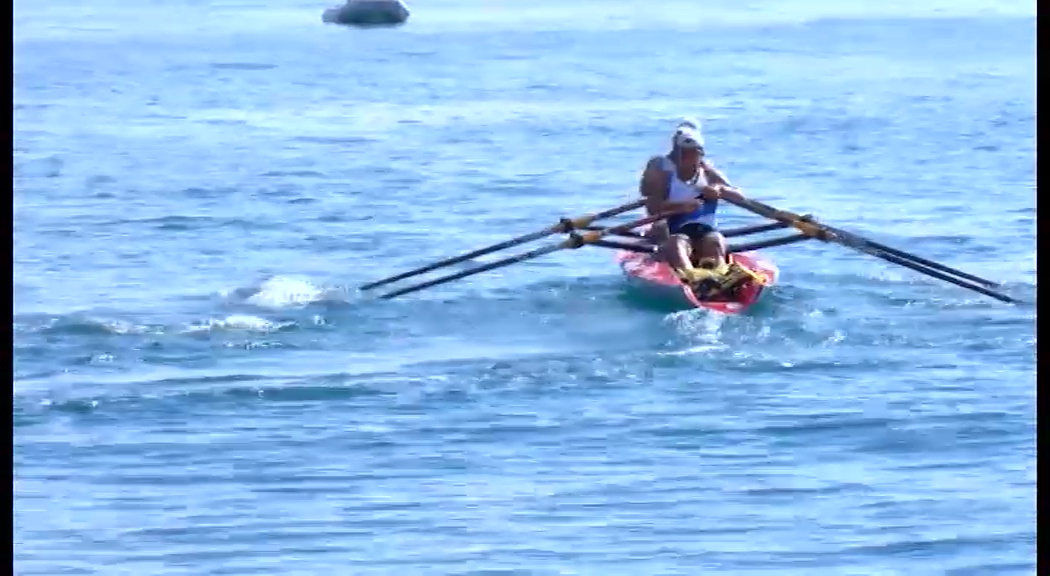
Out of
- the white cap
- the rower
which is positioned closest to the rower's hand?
the rower

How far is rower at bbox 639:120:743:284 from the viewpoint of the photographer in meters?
13.5

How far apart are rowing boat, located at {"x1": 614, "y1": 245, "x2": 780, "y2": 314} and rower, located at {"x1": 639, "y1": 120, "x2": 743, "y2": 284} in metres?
0.09

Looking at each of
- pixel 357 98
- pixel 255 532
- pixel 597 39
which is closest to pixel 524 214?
pixel 357 98

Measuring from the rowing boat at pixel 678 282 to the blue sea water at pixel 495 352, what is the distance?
0.11 meters

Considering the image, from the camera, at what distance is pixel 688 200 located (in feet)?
44.7

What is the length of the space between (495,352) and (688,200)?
1.53 metres

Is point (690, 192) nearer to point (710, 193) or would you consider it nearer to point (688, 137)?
point (710, 193)

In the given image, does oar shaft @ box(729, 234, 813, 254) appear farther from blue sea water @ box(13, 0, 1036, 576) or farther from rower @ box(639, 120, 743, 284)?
blue sea water @ box(13, 0, 1036, 576)

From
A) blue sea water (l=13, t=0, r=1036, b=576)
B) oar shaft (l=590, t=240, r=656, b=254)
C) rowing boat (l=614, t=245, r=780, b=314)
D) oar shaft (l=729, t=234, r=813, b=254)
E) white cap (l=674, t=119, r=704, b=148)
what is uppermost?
white cap (l=674, t=119, r=704, b=148)

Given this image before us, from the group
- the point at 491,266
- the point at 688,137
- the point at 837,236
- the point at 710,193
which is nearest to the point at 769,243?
the point at 710,193

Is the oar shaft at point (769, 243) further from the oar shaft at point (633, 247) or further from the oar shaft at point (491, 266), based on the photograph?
the oar shaft at point (491, 266)

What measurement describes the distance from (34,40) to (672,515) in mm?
27518

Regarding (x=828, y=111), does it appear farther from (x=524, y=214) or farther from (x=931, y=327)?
(x=931, y=327)

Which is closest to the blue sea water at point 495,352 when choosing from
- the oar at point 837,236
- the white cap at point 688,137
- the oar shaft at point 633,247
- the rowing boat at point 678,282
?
the rowing boat at point 678,282
